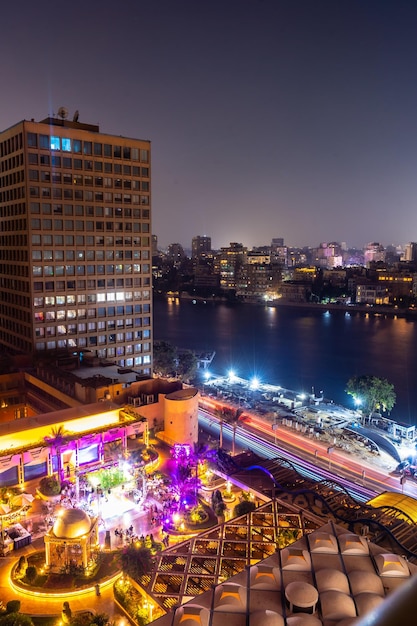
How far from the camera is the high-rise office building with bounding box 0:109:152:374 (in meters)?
20.0

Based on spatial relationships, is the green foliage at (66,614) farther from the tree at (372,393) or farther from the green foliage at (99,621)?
the tree at (372,393)

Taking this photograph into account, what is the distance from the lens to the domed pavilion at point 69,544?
25.4ft

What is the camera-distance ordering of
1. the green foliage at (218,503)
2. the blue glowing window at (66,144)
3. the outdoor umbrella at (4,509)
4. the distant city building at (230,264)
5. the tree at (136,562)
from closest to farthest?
the tree at (136,562), the outdoor umbrella at (4,509), the green foliage at (218,503), the blue glowing window at (66,144), the distant city building at (230,264)

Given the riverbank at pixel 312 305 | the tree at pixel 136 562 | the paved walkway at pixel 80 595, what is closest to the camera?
the tree at pixel 136 562

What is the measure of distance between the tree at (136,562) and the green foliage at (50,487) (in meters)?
3.40

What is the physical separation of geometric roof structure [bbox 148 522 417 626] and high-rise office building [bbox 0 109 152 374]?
676 inches

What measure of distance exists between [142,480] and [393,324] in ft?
160

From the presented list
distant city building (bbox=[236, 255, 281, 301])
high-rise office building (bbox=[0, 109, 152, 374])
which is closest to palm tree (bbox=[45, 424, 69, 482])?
high-rise office building (bbox=[0, 109, 152, 374])

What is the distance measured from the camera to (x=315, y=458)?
51.8 ft

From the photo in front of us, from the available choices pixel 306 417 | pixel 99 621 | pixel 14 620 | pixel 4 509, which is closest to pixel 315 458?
pixel 306 417

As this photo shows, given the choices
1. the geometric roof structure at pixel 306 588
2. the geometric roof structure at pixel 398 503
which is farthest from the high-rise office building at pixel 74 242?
the geometric roof structure at pixel 306 588

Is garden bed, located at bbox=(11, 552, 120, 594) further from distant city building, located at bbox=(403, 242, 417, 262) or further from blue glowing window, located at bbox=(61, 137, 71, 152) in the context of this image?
distant city building, located at bbox=(403, 242, 417, 262)

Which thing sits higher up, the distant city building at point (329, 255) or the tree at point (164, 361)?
the distant city building at point (329, 255)

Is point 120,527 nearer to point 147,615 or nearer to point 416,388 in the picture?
point 147,615
